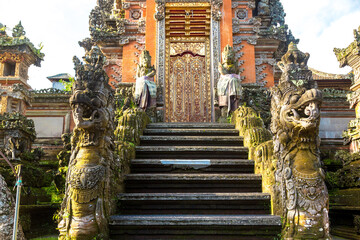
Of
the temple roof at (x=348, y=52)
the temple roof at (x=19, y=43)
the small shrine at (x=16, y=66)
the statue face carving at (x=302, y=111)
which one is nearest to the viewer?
the statue face carving at (x=302, y=111)

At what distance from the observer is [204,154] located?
6.31 meters

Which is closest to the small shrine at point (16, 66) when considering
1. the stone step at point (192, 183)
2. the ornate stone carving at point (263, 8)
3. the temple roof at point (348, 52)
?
the stone step at point (192, 183)

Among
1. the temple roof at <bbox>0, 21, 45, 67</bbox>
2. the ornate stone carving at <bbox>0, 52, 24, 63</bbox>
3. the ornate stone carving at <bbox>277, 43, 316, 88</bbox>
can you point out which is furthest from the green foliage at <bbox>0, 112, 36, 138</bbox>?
the ornate stone carving at <bbox>277, 43, 316, 88</bbox>

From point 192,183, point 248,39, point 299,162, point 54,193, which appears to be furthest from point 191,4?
point 299,162

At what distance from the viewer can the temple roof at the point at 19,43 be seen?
1016 cm

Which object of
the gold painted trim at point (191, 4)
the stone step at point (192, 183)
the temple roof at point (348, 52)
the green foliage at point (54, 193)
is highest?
the gold painted trim at point (191, 4)

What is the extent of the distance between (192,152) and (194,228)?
6.89 ft

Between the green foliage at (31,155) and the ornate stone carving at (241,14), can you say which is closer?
the green foliage at (31,155)

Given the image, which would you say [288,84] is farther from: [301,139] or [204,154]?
[204,154]

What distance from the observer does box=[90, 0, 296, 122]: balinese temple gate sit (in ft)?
38.0

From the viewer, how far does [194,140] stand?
6.80 meters

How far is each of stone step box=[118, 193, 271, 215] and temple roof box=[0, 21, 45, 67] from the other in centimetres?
741

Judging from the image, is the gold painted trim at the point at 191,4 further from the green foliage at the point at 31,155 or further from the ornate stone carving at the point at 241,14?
the green foliage at the point at 31,155

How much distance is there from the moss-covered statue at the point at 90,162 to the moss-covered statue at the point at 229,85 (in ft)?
16.9
